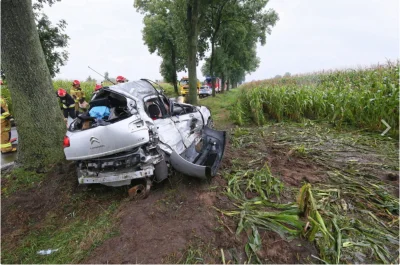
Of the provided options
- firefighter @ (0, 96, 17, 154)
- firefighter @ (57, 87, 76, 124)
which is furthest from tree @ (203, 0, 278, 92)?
firefighter @ (0, 96, 17, 154)

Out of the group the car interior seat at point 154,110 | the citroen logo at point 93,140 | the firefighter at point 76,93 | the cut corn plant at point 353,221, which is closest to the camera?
the cut corn plant at point 353,221

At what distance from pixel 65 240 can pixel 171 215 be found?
3.93ft

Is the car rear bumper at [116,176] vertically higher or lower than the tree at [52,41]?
lower

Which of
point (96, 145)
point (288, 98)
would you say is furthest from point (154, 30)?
point (96, 145)

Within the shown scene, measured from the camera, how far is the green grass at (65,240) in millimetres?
2330

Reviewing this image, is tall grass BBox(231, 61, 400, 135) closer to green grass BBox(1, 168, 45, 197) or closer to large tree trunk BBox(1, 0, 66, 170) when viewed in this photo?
large tree trunk BBox(1, 0, 66, 170)

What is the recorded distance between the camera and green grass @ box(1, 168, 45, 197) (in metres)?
3.87

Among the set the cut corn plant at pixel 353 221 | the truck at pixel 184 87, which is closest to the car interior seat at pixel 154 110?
the cut corn plant at pixel 353 221

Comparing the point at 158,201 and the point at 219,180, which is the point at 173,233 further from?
the point at 219,180

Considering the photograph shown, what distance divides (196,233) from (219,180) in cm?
133

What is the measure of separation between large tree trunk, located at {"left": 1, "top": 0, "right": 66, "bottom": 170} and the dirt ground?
650 millimetres

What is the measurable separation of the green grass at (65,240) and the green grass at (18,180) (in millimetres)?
1281

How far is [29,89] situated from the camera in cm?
429

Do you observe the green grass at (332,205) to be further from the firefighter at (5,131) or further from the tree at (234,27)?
the tree at (234,27)
